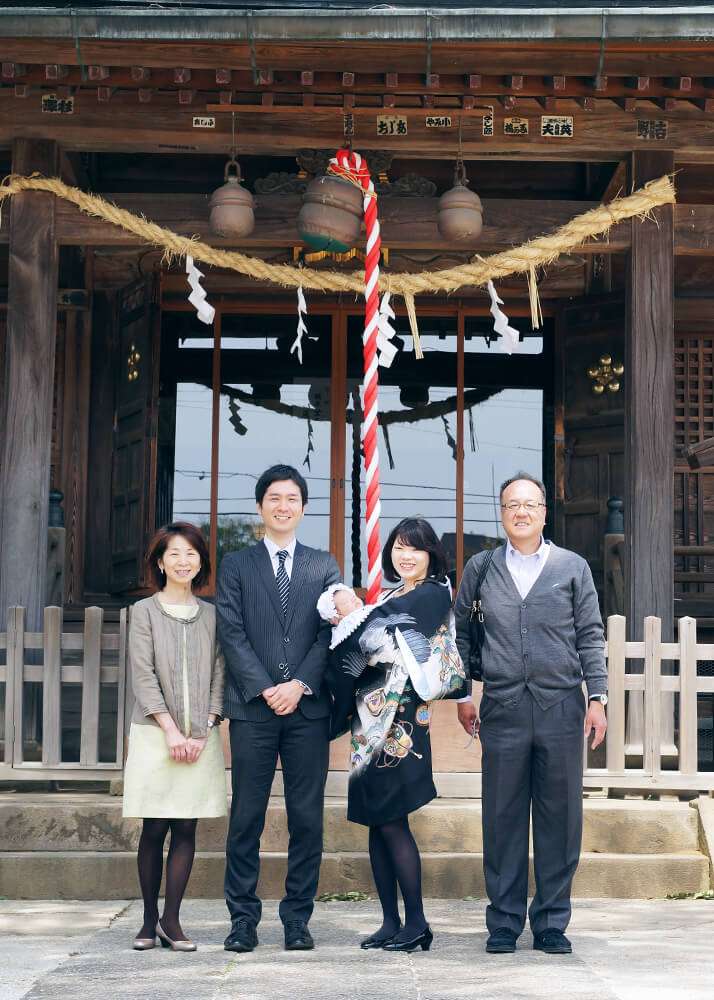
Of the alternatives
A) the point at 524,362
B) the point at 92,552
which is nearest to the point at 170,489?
the point at 92,552

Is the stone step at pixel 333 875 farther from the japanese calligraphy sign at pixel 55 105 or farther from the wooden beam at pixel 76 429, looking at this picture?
the japanese calligraphy sign at pixel 55 105

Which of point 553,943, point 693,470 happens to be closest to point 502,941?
point 553,943

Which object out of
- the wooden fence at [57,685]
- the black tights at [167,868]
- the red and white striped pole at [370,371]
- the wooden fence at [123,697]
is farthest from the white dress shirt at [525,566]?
the wooden fence at [57,685]

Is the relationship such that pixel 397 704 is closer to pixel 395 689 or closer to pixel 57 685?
pixel 395 689

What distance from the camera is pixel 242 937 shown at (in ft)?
14.5

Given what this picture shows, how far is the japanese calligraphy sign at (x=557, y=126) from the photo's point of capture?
277 inches

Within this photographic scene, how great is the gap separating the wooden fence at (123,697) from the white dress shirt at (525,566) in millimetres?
1393

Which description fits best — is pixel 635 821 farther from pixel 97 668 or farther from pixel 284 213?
pixel 284 213

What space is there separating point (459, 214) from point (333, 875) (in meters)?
3.54

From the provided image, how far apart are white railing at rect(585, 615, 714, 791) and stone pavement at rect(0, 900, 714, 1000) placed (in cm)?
77

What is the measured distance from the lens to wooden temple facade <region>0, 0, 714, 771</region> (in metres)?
6.36

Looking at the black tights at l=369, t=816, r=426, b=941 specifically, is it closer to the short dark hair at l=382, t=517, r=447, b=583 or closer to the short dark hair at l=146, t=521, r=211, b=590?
the short dark hair at l=382, t=517, r=447, b=583

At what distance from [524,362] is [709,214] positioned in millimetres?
2979

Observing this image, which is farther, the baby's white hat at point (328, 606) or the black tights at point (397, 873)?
the baby's white hat at point (328, 606)
